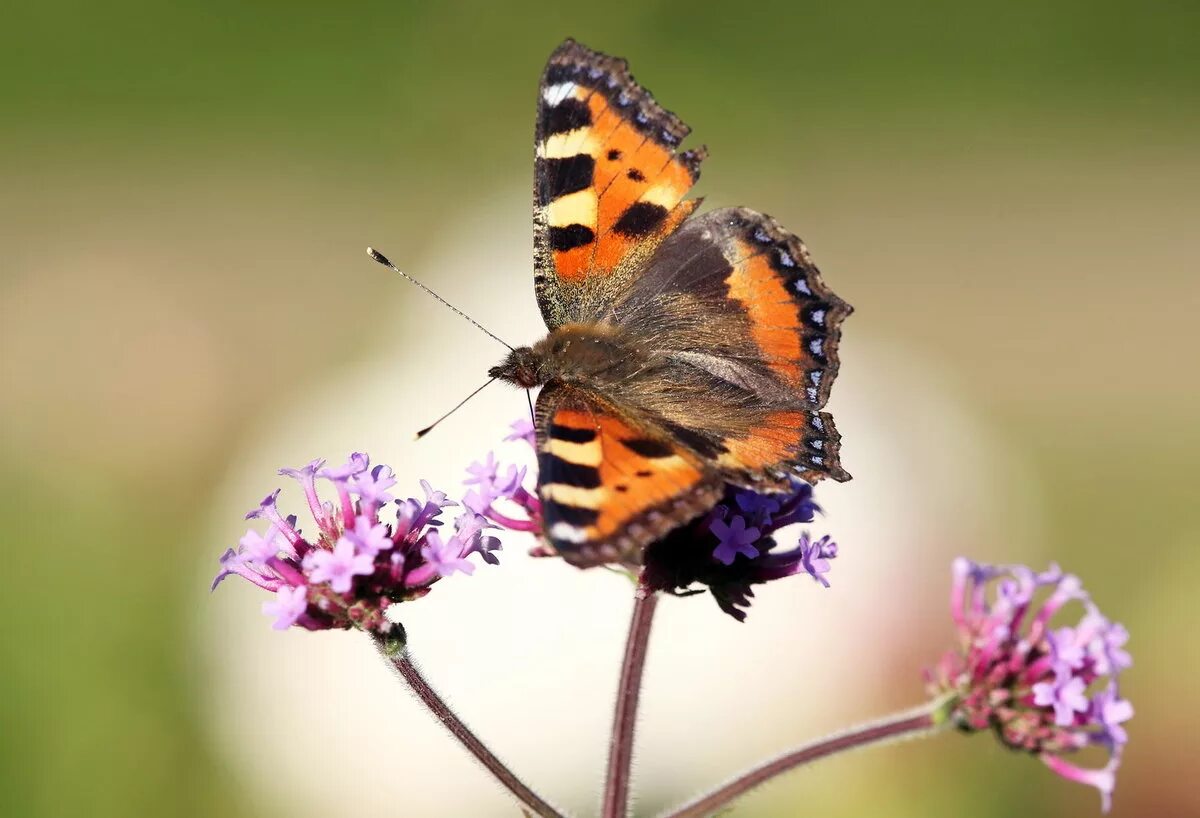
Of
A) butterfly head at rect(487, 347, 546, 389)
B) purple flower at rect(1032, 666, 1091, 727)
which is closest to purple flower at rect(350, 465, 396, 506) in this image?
butterfly head at rect(487, 347, 546, 389)

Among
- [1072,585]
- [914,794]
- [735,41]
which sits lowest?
[914,794]

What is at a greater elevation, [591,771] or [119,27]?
[119,27]

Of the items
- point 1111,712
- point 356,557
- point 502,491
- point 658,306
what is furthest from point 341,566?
point 1111,712

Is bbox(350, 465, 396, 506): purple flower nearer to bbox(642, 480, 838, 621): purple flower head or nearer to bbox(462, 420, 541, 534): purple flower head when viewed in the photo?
bbox(462, 420, 541, 534): purple flower head

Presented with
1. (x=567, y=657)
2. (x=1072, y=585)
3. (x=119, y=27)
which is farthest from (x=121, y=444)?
(x=1072, y=585)

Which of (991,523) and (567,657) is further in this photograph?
(991,523)

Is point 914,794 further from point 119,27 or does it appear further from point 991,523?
point 119,27

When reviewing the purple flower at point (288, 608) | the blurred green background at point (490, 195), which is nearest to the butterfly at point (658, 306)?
the purple flower at point (288, 608)
